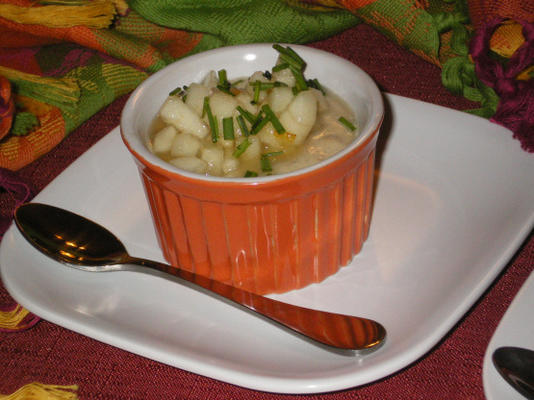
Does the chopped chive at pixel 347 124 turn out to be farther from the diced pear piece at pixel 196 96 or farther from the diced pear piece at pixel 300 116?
the diced pear piece at pixel 196 96

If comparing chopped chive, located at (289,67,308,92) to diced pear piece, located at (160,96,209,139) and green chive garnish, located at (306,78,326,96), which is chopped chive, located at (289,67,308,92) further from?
diced pear piece, located at (160,96,209,139)

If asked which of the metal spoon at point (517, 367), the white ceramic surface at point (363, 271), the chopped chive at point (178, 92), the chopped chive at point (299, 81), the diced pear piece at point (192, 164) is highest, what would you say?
the chopped chive at point (299, 81)

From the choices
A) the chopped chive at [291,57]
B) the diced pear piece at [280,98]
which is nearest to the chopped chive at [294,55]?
the chopped chive at [291,57]

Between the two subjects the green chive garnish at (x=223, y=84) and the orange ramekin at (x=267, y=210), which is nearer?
the orange ramekin at (x=267, y=210)

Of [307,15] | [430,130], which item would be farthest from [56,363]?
[307,15]

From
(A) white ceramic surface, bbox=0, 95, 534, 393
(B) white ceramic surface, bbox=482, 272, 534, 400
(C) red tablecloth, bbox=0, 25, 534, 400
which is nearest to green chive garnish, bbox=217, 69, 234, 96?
(A) white ceramic surface, bbox=0, 95, 534, 393

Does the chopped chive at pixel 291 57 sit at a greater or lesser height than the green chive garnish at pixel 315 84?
greater
